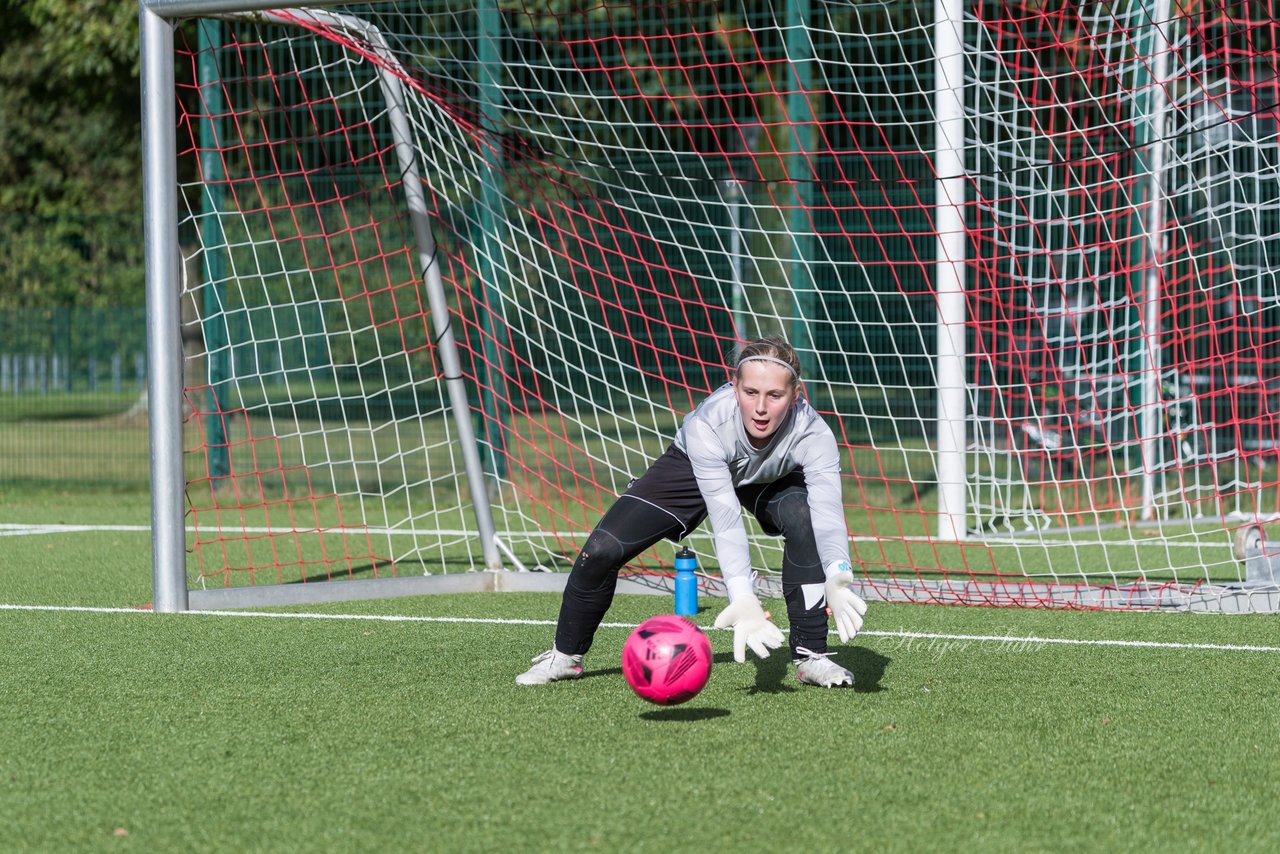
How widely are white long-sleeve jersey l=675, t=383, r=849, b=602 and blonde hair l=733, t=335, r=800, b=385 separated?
0.47ft

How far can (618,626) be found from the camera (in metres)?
6.73

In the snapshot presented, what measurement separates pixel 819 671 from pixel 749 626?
65 cm

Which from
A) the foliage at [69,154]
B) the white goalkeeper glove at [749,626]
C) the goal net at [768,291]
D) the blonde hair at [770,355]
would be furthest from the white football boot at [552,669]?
the foliage at [69,154]

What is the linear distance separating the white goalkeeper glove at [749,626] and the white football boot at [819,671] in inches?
21.5

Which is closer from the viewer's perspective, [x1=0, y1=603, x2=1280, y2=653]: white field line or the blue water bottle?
[x1=0, y1=603, x2=1280, y2=653]: white field line

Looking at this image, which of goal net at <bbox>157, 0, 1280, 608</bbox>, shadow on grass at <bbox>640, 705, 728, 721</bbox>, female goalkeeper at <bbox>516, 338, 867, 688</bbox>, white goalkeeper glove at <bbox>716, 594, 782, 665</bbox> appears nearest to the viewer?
white goalkeeper glove at <bbox>716, 594, 782, 665</bbox>

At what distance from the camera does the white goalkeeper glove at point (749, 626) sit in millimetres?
4641

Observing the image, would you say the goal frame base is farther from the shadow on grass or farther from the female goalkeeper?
the shadow on grass

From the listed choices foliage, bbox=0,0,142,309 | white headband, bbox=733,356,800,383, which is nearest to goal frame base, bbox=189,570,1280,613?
white headband, bbox=733,356,800,383

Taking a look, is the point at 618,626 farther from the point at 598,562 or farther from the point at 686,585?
the point at 598,562

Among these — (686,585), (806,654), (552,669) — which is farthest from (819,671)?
(686,585)

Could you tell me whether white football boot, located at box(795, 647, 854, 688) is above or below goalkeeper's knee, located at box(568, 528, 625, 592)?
below

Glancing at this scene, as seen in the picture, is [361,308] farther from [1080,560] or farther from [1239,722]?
[1239,722]

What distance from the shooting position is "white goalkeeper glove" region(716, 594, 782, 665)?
464cm
